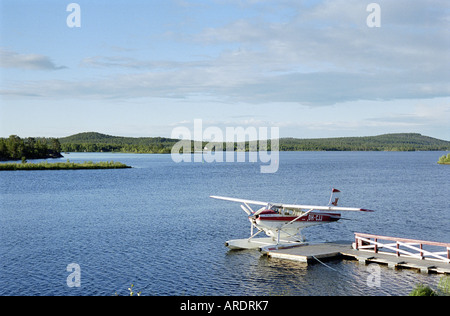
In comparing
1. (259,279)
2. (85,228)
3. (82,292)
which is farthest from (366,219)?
(82,292)

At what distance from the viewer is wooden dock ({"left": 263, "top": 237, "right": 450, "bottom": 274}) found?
18.6 m

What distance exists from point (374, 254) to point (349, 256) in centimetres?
121

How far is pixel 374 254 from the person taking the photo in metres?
20.8

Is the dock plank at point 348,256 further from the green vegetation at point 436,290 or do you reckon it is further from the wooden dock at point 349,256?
the green vegetation at point 436,290

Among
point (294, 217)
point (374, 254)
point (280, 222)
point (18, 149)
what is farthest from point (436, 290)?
point (18, 149)

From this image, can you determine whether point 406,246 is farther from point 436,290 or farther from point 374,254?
point 436,290

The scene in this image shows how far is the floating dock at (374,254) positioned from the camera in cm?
1889

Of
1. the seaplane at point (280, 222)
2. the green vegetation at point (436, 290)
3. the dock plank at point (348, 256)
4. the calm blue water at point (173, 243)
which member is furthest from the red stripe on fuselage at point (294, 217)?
the green vegetation at point (436, 290)

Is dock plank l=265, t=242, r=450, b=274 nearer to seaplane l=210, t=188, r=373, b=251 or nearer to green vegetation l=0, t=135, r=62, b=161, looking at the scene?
seaplane l=210, t=188, r=373, b=251
